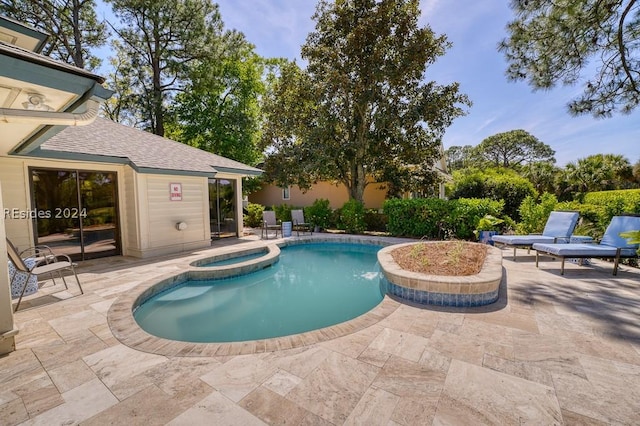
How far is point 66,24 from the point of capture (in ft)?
53.9

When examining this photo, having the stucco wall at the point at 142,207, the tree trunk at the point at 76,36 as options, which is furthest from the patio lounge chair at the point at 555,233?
the tree trunk at the point at 76,36

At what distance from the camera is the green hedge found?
32.7 ft

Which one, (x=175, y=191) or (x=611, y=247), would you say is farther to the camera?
(x=175, y=191)

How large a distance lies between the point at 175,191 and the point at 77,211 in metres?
2.47

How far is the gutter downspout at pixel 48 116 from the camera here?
305 centimetres

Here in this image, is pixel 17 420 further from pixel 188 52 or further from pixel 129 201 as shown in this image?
pixel 188 52

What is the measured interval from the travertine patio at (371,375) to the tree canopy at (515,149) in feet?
161

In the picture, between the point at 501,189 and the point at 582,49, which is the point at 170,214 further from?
the point at 501,189

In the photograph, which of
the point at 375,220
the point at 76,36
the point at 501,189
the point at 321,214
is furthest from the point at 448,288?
Result: the point at 76,36

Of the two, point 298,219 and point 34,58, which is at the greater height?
point 34,58

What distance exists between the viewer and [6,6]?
46.1 feet

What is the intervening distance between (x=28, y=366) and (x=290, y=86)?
44.4ft

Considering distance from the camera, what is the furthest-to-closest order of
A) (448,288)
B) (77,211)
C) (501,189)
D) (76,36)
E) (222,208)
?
(76,36), (501,189), (222,208), (77,211), (448,288)

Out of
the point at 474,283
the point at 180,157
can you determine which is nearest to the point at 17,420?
the point at 474,283
